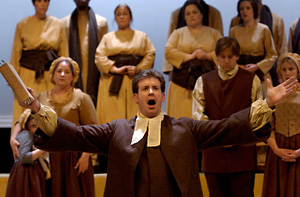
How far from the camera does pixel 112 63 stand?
195 inches

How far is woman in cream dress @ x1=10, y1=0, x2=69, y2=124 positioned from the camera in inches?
199

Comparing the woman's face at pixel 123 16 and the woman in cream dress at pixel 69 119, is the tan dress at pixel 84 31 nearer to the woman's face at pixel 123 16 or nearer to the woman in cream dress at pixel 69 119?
the woman's face at pixel 123 16

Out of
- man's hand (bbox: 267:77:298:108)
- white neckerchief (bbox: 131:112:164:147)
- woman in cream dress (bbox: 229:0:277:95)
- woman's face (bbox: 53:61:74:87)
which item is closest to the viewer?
man's hand (bbox: 267:77:298:108)

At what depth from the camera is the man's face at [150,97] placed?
8.58 ft

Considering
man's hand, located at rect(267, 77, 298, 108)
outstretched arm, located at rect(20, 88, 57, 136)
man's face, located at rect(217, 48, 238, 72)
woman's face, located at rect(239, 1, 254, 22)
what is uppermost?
woman's face, located at rect(239, 1, 254, 22)

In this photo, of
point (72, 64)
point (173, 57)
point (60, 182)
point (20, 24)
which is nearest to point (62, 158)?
point (60, 182)

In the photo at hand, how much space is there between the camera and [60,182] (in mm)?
3713

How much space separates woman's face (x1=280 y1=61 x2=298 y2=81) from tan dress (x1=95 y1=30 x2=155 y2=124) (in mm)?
1564

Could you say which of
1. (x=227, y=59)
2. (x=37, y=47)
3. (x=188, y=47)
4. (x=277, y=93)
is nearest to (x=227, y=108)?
(x=227, y=59)

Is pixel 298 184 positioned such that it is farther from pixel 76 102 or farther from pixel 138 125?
pixel 76 102

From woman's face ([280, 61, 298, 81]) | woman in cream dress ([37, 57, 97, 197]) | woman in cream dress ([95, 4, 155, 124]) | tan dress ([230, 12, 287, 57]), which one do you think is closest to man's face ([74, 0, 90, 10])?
woman in cream dress ([95, 4, 155, 124])

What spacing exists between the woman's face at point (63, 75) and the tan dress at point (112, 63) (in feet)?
3.18

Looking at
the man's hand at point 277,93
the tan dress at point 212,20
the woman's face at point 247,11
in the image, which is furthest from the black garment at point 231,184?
the tan dress at point 212,20

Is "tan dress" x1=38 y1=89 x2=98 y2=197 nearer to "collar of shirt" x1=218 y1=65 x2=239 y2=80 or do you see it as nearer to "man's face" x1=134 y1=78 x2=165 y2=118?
"collar of shirt" x1=218 y1=65 x2=239 y2=80
